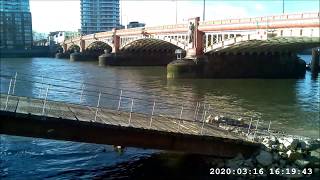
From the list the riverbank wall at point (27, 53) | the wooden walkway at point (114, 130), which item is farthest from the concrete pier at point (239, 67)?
the riverbank wall at point (27, 53)

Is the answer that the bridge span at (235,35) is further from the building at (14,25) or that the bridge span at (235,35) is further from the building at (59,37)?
the building at (59,37)

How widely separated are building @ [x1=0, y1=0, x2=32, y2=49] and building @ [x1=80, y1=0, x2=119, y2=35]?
29818 mm

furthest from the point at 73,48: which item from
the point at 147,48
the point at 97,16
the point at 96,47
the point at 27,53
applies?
the point at 97,16

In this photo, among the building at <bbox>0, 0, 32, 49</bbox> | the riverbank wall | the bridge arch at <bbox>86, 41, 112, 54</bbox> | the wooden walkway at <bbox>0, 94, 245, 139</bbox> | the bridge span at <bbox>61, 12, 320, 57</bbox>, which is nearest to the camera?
the wooden walkway at <bbox>0, 94, 245, 139</bbox>

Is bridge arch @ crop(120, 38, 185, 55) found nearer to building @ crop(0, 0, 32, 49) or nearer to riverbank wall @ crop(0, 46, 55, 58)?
riverbank wall @ crop(0, 46, 55, 58)

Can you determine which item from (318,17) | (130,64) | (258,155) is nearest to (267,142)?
(258,155)

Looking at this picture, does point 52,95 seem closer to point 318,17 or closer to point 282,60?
Result: point 318,17

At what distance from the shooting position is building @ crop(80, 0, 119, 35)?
16605 centimetres

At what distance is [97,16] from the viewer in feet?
550

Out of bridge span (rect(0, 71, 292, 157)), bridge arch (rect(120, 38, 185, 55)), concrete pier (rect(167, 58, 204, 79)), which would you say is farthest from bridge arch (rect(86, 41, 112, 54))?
bridge span (rect(0, 71, 292, 157))

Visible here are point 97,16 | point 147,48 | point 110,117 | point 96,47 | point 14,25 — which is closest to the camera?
point 110,117

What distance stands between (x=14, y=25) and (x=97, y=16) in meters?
38.6

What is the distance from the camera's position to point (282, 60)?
4809cm

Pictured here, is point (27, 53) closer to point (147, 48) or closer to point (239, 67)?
point (147, 48)
